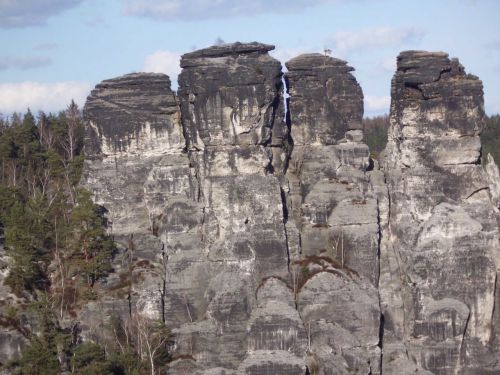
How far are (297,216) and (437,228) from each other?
22.9ft

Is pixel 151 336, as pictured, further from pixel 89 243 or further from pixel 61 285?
pixel 89 243

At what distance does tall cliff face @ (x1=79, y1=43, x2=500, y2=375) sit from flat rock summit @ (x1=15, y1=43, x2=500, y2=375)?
0.24ft

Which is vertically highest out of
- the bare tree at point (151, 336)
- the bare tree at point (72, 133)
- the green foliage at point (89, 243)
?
the bare tree at point (72, 133)

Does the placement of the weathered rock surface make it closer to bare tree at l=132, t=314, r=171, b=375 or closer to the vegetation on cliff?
bare tree at l=132, t=314, r=171, b=375

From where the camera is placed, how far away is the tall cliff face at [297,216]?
56.8 meters

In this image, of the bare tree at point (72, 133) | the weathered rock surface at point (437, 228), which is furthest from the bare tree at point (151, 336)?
the bare tree at point (72, 133)

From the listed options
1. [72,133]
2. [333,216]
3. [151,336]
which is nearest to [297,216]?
Answer: [333,216]

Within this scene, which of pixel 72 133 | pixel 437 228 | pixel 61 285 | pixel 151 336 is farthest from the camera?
pixel 72 133

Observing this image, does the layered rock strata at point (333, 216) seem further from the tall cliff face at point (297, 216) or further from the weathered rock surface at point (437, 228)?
the weathered rock surface at point (437, 228)

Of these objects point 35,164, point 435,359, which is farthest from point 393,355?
point 35,164

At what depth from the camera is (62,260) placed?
194 ft

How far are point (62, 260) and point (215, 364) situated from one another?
9.34m

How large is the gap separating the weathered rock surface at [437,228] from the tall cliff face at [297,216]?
8 centimetres

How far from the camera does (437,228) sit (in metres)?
60.0
